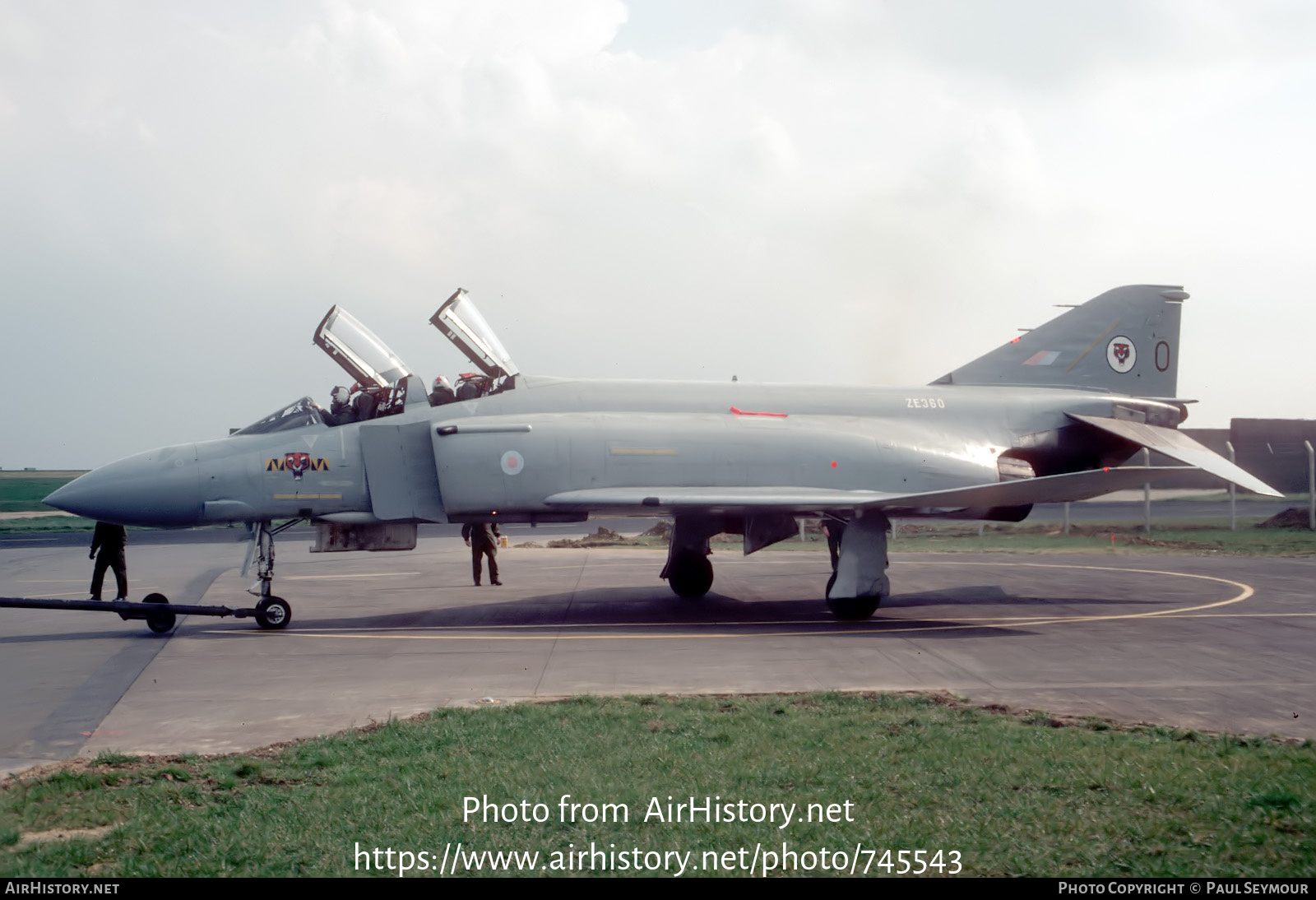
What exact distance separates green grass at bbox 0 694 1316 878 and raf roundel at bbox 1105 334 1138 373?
1130 centimetres

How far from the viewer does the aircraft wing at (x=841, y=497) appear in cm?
1241

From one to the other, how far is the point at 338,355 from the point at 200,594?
528 centimetres

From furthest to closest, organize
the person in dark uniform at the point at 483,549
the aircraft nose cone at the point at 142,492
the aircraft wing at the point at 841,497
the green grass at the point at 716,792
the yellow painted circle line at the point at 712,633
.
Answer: the person in dark uniform at the point at 483,549
the aircraft wing at the point at 841,497
the aircraft nose cone at the point at 142,492
the yellow painted circle line at the point at 712,633
the green grass at the point at 716,792

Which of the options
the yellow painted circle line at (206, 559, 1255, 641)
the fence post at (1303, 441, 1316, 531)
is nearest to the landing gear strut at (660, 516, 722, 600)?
the yellow painted circle line at (206, 559, 1255, 641)

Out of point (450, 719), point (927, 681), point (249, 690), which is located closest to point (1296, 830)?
point (927, 681)

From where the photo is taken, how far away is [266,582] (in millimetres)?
12594

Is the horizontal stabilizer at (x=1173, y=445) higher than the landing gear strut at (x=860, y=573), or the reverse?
the horizontal stabilizer at (x=1173, y=445)

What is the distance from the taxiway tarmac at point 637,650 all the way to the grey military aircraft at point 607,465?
1.24 metres

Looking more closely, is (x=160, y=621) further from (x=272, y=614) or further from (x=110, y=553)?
(x=110, y=553)

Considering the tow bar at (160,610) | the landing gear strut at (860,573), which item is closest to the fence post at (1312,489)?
the landing gear strut at (860,573)

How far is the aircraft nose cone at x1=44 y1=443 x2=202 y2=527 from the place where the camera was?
39.1ft

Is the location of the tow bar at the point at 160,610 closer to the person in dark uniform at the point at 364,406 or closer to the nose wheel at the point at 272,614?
the nose wheel at the point at 272,614

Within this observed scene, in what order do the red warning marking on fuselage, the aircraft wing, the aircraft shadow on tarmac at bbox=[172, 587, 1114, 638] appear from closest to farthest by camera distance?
the aircraft shadow on tarmac at bbox=[172, 587, 1114, 638]
the aircraft wing
the red warning marking on fuselage

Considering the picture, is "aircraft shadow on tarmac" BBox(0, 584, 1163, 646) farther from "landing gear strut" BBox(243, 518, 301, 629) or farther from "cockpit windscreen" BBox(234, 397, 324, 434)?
"cockpit windscreen" BBox(234, 397, 324, 434)
